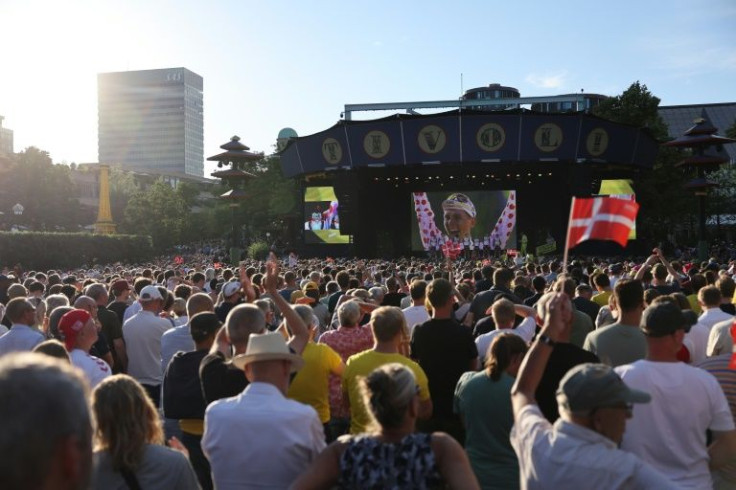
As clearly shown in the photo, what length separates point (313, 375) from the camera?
491cm

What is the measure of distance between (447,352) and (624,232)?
4.95 feet

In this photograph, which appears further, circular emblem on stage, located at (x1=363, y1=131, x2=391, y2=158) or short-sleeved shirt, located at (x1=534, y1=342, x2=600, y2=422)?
circular emblem on stage, located at (x1=363, y1=131, x2=391, y2=158)

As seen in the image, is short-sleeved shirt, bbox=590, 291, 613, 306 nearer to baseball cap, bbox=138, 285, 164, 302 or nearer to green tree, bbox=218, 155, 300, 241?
baseball cap, bbox=138, 285, 164, 302

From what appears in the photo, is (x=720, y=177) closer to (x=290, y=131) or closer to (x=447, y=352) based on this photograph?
(x=290, y=131)

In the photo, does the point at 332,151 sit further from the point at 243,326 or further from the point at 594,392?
the point at 594,392

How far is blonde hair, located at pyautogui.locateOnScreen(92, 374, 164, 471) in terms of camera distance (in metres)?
2.96

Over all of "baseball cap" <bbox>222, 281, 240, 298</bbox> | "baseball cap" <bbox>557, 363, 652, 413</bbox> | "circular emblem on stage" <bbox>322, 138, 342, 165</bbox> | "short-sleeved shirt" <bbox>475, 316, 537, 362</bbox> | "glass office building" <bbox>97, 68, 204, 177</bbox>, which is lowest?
"short-sleeved shirt" <bbox>475, 316, 537, 362</bbox>

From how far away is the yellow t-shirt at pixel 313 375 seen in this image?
491 centimetres

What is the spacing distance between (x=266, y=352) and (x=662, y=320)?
200 cm

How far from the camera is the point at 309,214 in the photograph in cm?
3775

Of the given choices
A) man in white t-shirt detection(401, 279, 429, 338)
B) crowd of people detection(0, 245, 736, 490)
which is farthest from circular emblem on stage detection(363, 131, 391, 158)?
crowd of people detection(0, 245, 736, 490)

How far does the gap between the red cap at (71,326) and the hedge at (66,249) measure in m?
28.6

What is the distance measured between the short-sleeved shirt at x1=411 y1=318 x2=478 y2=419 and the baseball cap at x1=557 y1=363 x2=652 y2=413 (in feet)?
8.34

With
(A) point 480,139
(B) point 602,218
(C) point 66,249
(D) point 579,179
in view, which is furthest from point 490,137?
(B) point 602,218
